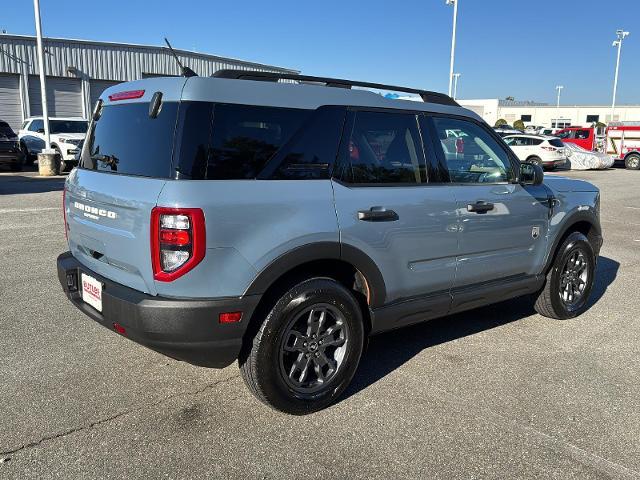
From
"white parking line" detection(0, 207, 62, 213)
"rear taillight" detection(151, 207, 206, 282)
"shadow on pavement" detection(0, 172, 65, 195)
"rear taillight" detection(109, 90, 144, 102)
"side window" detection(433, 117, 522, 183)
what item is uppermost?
"rear taillight" detection(109, 90, 144, 102)

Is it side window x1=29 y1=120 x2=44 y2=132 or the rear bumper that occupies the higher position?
side window x1=29 y1=120 x2=44 y2=132

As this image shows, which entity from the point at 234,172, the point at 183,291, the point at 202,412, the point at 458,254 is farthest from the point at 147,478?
the point at 458,254

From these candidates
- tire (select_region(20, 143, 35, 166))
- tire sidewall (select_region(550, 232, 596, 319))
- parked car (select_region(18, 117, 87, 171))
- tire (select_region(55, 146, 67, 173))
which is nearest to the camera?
tire sidewall (select_region(550, 232, 596, 319))

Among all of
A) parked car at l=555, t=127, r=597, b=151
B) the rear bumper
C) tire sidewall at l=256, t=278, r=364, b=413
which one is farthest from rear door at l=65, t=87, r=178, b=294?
parked car at l=555, t=127, r=597, b=151

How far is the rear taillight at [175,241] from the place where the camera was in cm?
268

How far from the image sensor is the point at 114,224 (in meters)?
3.02

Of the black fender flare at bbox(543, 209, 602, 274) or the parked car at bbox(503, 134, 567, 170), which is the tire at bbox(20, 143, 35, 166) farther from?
the black fender flare at bbox(543, 209, 602, 274)

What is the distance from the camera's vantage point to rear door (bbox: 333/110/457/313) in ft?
10.8

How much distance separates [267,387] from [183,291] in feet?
2.41

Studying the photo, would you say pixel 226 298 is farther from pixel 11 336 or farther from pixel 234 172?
pixel 11 336

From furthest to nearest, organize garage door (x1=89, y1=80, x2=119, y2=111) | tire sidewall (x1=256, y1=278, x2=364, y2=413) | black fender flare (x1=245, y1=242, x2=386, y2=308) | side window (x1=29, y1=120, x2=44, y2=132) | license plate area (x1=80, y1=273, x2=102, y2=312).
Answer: garage door (x1=89, y1=80, x2=119, y2=111) < side window (x1=29, y1=120, x2=44, y2=132) < license plate area (x1=80, y1=273, x2=102, y2=312) < tire sidewall (x1=256, y1=278, x2=364, y2=413) < black fender flare (x1=245, y1=242, x2=386, y2=308)

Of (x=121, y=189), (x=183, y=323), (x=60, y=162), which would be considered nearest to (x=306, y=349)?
(x=183, y=323)

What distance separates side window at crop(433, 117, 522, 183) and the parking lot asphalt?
1312mm

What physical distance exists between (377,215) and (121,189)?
1461 mm
